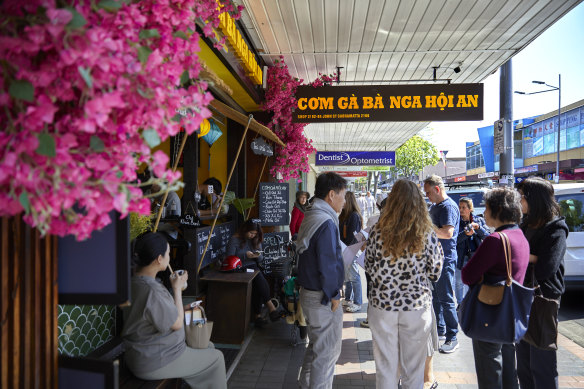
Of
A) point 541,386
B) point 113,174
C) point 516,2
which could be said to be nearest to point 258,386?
point 541,386

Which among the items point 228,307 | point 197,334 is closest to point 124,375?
point 197,334

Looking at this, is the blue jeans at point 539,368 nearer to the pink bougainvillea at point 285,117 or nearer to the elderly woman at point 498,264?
the elderly woman at point 498,264

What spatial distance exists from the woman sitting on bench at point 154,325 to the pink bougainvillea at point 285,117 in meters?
4.15

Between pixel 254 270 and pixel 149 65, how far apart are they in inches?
167

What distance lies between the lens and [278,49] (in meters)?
6.11

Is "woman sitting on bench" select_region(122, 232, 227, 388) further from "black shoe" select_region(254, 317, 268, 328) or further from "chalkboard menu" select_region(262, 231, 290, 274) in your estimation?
"chalkboard menu" select_region(262, 231, 290, 274)

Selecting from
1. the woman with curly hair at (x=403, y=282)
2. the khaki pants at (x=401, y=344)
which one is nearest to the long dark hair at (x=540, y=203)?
the woman with curly hair at (x=403, y=282)

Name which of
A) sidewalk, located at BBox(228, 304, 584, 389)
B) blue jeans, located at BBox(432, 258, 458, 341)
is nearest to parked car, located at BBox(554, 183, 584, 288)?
sidewalk, located at BBox(228, 304, 584, 389)

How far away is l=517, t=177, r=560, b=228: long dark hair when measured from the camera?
10.6 feet

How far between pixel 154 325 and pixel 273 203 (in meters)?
4.85

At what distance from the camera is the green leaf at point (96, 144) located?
45.8 inches

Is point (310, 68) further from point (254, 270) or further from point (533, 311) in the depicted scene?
point (533, 311)

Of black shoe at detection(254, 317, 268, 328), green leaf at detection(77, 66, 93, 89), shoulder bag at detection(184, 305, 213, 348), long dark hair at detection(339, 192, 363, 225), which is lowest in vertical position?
black shoe at detection(254, 317, 268, 328)

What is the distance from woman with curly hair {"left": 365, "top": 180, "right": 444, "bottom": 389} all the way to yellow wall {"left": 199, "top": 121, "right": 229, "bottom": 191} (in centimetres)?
520
